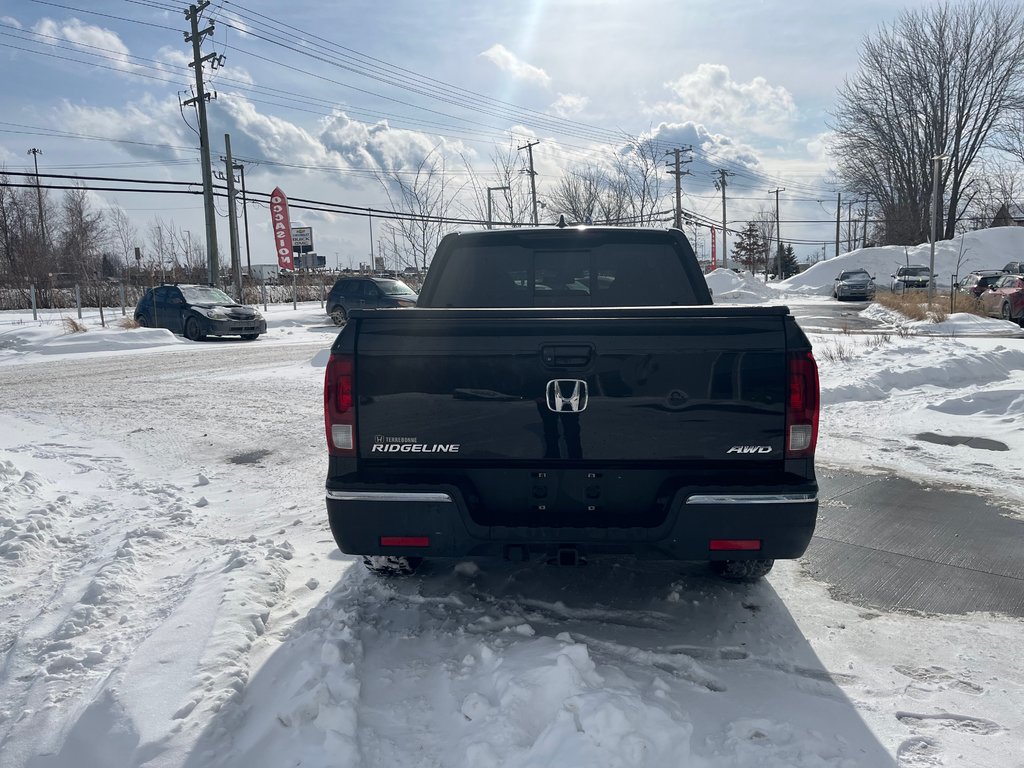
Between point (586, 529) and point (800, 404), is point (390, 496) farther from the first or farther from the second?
point (800, 404)

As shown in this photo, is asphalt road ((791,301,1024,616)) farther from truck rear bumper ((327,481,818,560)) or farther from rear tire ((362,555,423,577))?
rear tire ((362,555,423,577))

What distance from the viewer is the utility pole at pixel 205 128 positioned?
1101 inches

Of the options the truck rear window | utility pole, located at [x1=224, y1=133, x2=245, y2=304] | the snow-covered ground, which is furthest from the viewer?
utility pole, located at [x1=224, y1=133, x2=245, y2=304]

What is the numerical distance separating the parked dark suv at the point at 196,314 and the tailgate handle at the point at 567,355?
61.4 ft

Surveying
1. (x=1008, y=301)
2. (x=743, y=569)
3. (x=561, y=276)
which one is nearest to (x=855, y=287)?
(x=1008, y=301)

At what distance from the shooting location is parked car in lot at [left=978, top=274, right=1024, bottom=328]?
20.5 metres

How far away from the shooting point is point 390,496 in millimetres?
3135

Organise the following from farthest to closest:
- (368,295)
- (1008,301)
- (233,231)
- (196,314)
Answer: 1. (233,231)
2. (368,295)
3. (1008,301)
4. (196,314)

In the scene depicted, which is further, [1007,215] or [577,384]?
[1007,215]

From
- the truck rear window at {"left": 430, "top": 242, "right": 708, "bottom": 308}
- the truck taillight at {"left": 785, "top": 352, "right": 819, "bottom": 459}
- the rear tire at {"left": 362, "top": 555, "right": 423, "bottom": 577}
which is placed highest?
the truck rear window at {"left": 430, "top": 242, "right": 708, "bottom": 308}

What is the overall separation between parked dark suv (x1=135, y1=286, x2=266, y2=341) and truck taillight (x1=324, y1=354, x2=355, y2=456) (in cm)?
1823

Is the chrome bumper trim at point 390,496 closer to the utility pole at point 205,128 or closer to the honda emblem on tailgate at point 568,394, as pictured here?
the honda emblem on tailgate at point 568,394

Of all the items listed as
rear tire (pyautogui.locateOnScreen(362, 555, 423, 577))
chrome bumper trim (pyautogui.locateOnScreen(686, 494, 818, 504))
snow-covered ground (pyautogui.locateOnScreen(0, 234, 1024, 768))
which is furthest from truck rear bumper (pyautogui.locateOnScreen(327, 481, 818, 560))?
rear tire (pyautogui.locateOnScreen(362, 555, 423, 577))

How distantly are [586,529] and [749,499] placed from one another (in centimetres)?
70
